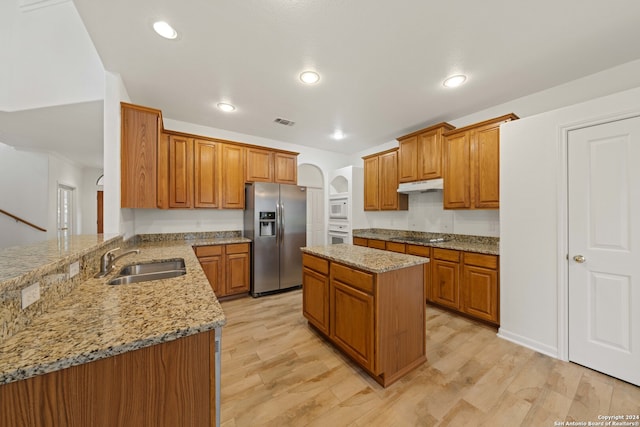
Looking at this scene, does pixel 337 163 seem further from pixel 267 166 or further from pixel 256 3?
pixel 256 3

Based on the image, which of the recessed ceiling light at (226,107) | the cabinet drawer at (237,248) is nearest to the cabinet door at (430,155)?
the recessed ceiling light at (226,107)

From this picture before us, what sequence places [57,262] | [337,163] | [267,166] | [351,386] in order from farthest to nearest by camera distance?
[337,163] < [267,166] < [351,386] < [57,262]

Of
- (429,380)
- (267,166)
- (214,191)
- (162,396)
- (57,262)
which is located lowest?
(429,380)

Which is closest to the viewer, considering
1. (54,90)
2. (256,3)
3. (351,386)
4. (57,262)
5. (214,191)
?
(57,262)

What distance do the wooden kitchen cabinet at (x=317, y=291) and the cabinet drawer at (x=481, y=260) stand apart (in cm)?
173

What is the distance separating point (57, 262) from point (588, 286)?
11.4 ft

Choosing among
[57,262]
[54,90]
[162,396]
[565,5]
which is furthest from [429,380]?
[54,90]

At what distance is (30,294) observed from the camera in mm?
866

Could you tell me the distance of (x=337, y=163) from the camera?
531 cm

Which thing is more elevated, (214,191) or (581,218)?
(214,191)

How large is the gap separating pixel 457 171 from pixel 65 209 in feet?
26.1

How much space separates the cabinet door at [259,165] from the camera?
12.6 ft

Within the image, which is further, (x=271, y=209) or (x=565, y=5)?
(x=271, y=209)

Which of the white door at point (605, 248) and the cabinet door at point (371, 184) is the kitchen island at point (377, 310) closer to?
the white door at point (605, 248)
